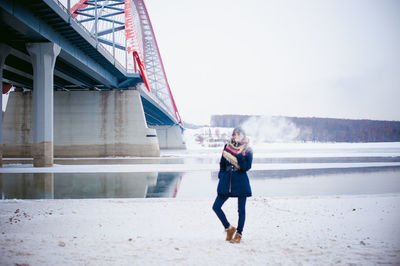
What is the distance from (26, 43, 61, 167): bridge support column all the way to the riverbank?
1078cm

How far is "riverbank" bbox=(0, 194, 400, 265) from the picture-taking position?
320cm

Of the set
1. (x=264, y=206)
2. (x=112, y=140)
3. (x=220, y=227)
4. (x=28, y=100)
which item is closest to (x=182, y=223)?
(x=220, y=227)

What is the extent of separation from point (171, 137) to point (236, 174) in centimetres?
6329

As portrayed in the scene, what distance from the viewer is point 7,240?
376cm

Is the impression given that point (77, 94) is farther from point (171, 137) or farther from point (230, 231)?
point (171, 137)

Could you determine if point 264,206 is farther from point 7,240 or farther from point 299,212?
point 7,240

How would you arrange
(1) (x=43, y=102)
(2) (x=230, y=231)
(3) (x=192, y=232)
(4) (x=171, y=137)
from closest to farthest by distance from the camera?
(2) (x=230, y=231) < (3) (x=192, y=232) < (1) (x=43, y=102) < (4) (x=171, y=137)

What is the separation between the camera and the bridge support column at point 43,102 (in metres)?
16.0

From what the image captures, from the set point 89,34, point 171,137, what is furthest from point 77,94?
point 171,137

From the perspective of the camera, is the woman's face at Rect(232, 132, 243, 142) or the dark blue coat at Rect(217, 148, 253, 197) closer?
the dark blue coat at Rect(217, 148, 253, 197)

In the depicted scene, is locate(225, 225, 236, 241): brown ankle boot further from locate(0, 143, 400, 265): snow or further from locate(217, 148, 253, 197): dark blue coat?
locate(217, 148, 253, 197): dark blue coat

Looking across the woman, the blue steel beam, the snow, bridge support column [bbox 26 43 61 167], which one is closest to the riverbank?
the snow

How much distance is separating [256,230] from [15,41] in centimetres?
1843

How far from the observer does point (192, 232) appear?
4.25 m
